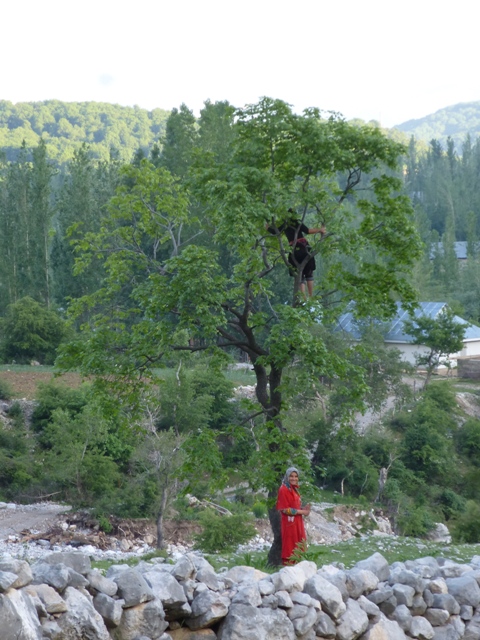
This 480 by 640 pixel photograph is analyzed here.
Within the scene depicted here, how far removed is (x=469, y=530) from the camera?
19.6 meters

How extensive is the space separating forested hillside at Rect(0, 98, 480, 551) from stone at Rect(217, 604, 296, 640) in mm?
5387

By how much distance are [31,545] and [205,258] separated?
948cm

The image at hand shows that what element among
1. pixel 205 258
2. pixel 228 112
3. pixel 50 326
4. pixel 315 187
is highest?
pixel 228 112

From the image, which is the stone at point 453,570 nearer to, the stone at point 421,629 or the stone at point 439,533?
the stone at point 421,629

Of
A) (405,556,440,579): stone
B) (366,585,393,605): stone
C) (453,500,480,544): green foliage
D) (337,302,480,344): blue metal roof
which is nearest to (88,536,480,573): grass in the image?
(453,500,480,544): green foliage

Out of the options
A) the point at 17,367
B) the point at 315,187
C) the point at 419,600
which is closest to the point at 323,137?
the point at 315,187

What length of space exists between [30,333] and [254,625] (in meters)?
33.5

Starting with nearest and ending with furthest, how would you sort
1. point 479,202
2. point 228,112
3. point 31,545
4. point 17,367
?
point 228,112
point 31,545
point 17,367
point 479,202

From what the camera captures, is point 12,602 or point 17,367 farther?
point 17,367

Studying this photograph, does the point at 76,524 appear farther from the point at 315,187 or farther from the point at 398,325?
the point at 398,325

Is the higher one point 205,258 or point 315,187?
point 315,187

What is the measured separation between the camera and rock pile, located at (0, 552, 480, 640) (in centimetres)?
561

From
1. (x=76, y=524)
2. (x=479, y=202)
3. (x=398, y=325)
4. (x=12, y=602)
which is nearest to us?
(x=12, y=602)

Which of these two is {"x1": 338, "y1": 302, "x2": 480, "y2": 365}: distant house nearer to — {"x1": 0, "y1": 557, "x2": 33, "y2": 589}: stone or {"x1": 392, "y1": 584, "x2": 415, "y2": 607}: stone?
{"x1": 392, "y1": 584, "x2": 415, "y2": 607}: stone
